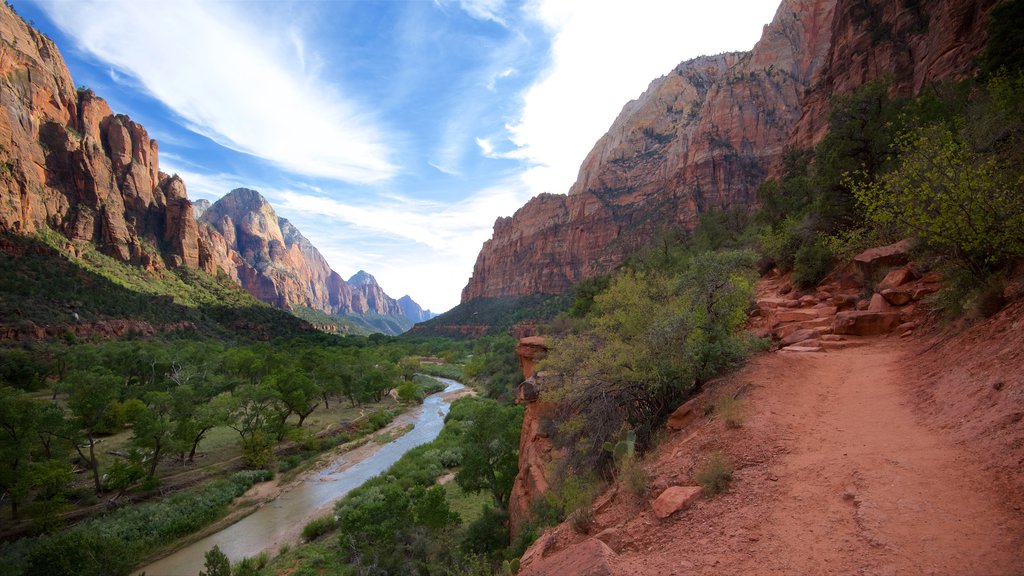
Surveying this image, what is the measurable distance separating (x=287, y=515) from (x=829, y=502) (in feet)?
81.3

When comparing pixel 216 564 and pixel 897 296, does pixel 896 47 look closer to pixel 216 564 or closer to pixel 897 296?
pixel 897 296

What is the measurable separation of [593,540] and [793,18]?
116 meters

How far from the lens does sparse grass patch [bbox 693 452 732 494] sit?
5.04m

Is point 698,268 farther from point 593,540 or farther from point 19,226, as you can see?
point 19,226

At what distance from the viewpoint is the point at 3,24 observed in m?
65.4

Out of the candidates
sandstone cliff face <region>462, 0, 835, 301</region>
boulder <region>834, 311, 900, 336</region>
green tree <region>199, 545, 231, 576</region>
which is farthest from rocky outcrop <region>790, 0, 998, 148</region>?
green tree <region>199, 545, 231, 576</region>

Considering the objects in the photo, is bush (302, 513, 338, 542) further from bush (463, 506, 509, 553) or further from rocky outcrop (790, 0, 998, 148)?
rocky outcrop (790, 0, 998, 148)

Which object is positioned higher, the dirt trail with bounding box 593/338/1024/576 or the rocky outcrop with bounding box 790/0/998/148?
the rocky outcrop with bounding box 790/0/998/148

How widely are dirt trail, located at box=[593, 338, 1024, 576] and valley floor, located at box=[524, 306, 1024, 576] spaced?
0.05 ft

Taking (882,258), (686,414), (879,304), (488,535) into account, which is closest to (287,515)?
(488,535)

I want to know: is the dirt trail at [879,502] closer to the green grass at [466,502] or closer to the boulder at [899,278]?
the boulder at [899,278]

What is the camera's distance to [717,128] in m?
83.2

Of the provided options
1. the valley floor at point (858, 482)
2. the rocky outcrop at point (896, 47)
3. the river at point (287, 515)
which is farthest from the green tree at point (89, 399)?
the rocky outcrop at point (896, 47)

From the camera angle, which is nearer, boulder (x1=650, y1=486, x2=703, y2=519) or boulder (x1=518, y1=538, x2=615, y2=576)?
boulder (x1=518, y1=538, x2=615, y2=576)
